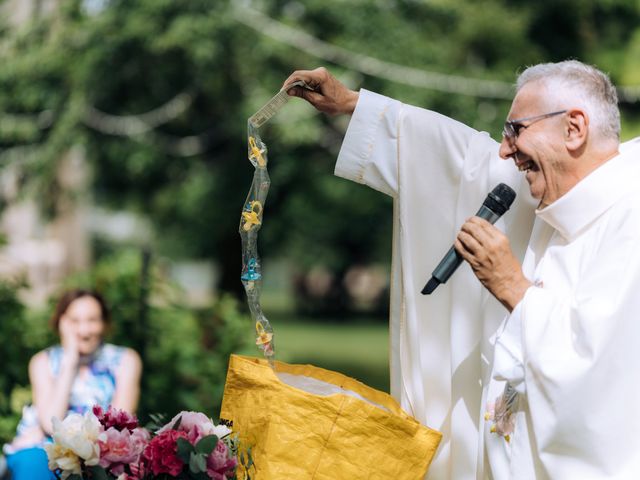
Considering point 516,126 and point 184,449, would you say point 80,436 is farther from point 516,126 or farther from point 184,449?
point 516,126

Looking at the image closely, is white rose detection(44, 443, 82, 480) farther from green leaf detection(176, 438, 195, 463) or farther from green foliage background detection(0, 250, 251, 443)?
A: green foliage background detection(0, 250, 251, 443)

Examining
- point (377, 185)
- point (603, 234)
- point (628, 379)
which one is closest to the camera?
point (628, 379)

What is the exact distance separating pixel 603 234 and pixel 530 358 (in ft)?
1.25

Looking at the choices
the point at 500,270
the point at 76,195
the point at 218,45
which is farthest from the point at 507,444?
the point at 76,195

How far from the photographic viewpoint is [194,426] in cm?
258

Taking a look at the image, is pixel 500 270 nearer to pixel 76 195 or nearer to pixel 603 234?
pixel 603 234

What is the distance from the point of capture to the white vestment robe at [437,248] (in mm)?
3049

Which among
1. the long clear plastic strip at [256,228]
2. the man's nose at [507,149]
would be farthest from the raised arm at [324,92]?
the man's nose at [507,149]

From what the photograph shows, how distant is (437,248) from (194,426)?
103cm

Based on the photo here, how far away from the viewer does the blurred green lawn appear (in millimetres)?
16172

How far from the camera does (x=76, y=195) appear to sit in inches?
467

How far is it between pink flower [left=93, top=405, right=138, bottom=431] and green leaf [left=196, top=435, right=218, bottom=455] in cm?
26

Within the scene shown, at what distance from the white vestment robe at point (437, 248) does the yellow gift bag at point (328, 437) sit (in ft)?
1.23

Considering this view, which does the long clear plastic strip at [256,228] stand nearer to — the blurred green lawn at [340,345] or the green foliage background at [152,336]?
the green foliage background at [152,336]
